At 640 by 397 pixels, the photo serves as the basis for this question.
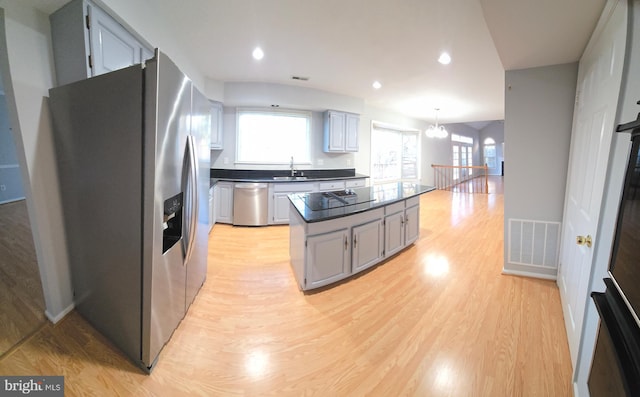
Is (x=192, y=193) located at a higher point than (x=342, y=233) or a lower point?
higher

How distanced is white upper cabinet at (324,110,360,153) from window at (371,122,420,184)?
1169 millimetres

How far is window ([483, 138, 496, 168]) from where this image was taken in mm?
13570

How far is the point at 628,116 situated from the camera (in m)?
1.07

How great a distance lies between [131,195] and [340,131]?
4423 millimetres

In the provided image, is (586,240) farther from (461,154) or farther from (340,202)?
(461,154)

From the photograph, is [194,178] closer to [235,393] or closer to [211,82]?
[235,393]

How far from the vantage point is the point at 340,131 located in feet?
17.0

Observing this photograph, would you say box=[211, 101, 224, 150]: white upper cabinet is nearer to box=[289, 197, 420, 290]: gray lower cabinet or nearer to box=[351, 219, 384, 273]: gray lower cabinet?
box=[289, 197, 420, 290]: gray lower cabinet

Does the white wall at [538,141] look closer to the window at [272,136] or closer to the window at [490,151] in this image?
the window at [272,136]

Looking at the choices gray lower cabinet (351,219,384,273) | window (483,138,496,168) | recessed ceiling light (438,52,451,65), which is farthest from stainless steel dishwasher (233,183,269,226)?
window (483,138,496,168)

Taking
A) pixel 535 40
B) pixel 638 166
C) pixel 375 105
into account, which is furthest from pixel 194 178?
pixel 375 105

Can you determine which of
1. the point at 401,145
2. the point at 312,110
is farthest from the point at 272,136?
the point at 401,145

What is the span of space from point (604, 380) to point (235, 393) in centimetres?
160

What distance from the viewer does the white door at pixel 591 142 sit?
4.06 ft
